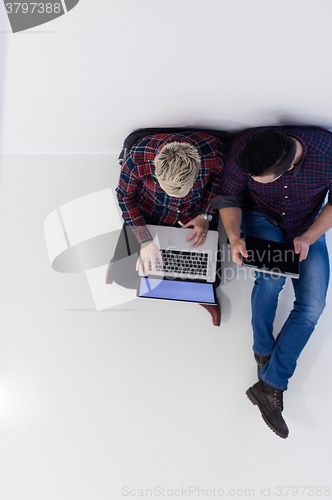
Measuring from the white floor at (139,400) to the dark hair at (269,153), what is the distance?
32.8 inches

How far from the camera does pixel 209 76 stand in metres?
1.24

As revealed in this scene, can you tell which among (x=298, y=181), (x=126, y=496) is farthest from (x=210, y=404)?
(x=298, y=181)

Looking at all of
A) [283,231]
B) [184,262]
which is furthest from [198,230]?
[283,231]

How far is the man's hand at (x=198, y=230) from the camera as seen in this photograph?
173 cm

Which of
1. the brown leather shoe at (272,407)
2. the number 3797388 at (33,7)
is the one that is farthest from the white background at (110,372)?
the number 3797388 at (33,7)

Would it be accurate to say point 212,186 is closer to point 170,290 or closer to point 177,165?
point 177,165

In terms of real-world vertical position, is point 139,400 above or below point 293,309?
below

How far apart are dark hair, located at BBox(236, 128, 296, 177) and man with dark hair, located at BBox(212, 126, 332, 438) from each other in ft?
0.54

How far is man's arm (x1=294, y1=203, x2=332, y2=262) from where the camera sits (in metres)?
1.60

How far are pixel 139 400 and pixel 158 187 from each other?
1131mm

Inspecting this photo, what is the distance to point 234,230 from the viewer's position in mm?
1675

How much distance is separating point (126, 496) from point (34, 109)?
1.93 m

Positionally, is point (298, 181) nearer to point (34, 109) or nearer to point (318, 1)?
point (318, 1)

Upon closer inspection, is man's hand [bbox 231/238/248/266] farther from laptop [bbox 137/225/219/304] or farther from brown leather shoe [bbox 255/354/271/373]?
brown leather shoe [bbox 255/354/271/373]
